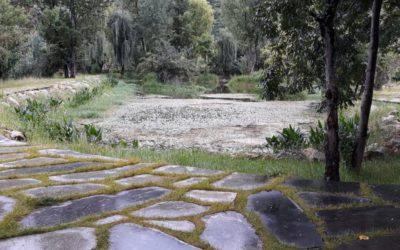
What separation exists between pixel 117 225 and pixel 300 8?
2.95 m

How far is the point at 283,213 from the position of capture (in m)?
2.49

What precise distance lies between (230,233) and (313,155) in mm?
4576

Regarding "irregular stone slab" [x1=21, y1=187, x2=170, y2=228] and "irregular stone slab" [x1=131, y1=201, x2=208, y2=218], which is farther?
"irregular stone slab" [x1=131, y1=201, x2=208, y2=218]

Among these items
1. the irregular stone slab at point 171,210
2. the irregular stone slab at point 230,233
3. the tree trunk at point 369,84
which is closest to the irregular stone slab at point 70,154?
the irregular stone slab at point 171,210

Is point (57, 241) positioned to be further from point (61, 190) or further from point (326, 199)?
point (326, 199)

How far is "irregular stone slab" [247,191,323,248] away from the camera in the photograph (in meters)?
2.12

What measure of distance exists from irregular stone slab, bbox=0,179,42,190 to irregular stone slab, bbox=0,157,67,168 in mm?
505

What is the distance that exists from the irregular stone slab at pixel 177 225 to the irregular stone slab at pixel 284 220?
405 millimetres

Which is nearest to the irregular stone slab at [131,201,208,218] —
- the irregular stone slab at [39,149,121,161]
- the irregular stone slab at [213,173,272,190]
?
the irregular stone slab at [213,173,272,190]

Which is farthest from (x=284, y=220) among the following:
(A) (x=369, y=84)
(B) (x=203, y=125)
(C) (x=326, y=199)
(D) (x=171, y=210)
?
(B) (x=203, y=125)

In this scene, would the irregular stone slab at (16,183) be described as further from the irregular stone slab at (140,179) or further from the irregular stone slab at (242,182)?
the irregular stone slab at (242,182)

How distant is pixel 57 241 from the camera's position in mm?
2088

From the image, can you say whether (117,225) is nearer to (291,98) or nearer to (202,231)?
(202,231)

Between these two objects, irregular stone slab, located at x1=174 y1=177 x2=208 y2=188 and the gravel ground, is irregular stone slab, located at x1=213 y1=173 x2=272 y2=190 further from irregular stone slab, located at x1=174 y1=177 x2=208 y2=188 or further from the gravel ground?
the gravel ground
